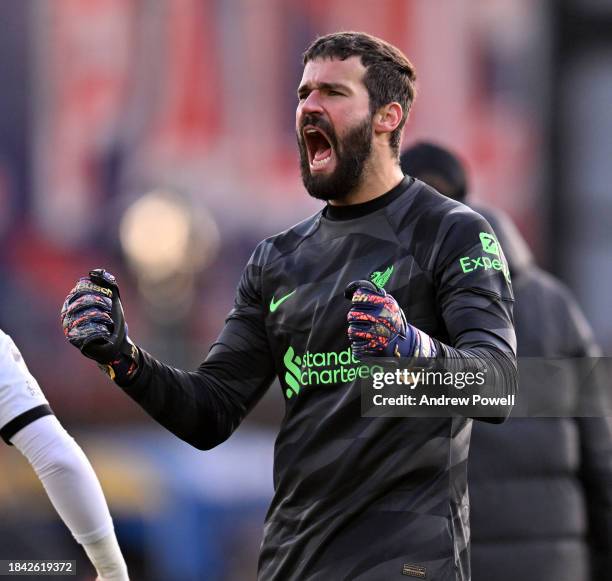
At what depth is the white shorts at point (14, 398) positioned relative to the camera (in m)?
4.22

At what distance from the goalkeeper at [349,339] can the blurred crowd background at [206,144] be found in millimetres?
7006

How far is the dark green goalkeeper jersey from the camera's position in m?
3.72

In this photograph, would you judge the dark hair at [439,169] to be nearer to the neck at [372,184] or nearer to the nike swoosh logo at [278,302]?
the neck at [372,184]

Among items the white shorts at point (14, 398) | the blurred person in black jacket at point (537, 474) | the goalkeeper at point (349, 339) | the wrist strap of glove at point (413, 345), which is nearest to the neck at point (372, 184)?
the goalkeeper at point (349, 339)

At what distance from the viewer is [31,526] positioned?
10.5m

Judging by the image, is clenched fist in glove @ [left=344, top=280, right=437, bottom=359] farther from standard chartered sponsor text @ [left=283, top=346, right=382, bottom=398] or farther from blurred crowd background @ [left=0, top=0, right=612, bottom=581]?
blurred crowd background @ [left=0, top=0, right=612, bottom=581]

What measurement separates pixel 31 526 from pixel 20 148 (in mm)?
3391

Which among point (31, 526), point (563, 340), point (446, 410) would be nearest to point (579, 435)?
point (563, 340)

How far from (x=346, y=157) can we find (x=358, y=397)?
0.74m

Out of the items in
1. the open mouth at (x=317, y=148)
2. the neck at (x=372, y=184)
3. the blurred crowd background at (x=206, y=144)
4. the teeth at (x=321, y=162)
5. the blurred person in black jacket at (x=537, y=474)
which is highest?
the blurred crowd background at (x=206, y=144)

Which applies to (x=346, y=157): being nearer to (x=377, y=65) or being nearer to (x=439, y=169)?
(x=377, y=65)

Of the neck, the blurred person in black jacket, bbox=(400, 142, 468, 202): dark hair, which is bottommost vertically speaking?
the blurred person in black jacket

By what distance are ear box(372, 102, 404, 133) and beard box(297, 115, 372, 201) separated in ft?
0.11

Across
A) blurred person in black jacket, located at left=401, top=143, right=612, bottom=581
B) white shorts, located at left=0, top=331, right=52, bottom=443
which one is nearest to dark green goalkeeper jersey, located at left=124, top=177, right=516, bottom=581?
white shorts, located at left=0, top=331, right=52, bottom=443
